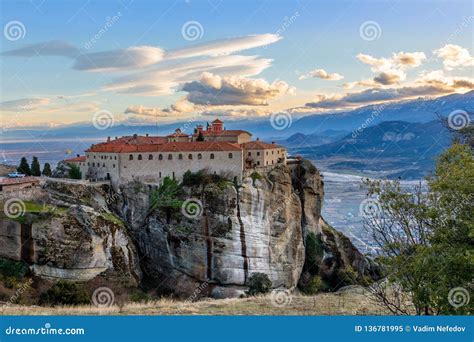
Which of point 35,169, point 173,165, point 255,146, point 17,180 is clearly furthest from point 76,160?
point 255,146

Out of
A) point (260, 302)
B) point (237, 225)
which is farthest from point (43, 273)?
point (260, 302)

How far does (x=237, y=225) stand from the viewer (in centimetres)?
3831

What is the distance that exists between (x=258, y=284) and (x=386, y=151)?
318ft

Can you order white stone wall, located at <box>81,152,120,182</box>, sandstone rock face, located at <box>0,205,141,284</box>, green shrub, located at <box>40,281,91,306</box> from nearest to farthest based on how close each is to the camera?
green shrub, located at <box>40,281,91,306</box>
sandstone rock face, located at <box>0,205,141,284</box>
white stone wall, located at <box>81,152,120,182</box>

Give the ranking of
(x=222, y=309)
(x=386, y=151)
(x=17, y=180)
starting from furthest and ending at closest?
1. (x=386, y=151)
2. (x=17, y=180)
3. (x=222, y=309)

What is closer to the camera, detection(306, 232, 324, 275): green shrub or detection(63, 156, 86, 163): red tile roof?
detection(63, 156, 86, 163): red tile roof

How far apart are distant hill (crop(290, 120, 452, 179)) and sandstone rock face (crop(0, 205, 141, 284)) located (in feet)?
220

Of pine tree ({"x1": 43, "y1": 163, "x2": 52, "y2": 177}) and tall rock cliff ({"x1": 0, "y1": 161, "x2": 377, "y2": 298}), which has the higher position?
pine tree ({"x1": 43, "y1": 163, "x2": 52, "y2": 177})

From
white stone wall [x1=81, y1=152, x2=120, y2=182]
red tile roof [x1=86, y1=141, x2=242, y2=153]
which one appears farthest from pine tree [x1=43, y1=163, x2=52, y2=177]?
red tile roof [x1=86, y1=141, x2=242, y2=153]

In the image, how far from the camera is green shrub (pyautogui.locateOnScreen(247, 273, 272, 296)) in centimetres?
3728

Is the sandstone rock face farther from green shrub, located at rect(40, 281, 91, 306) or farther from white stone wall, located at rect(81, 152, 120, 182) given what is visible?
white stone wall, located at rect(81, 152, 120, 182)

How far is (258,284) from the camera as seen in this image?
123 ft

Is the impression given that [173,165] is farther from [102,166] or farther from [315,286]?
[315,286]

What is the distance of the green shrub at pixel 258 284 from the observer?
37281mm
